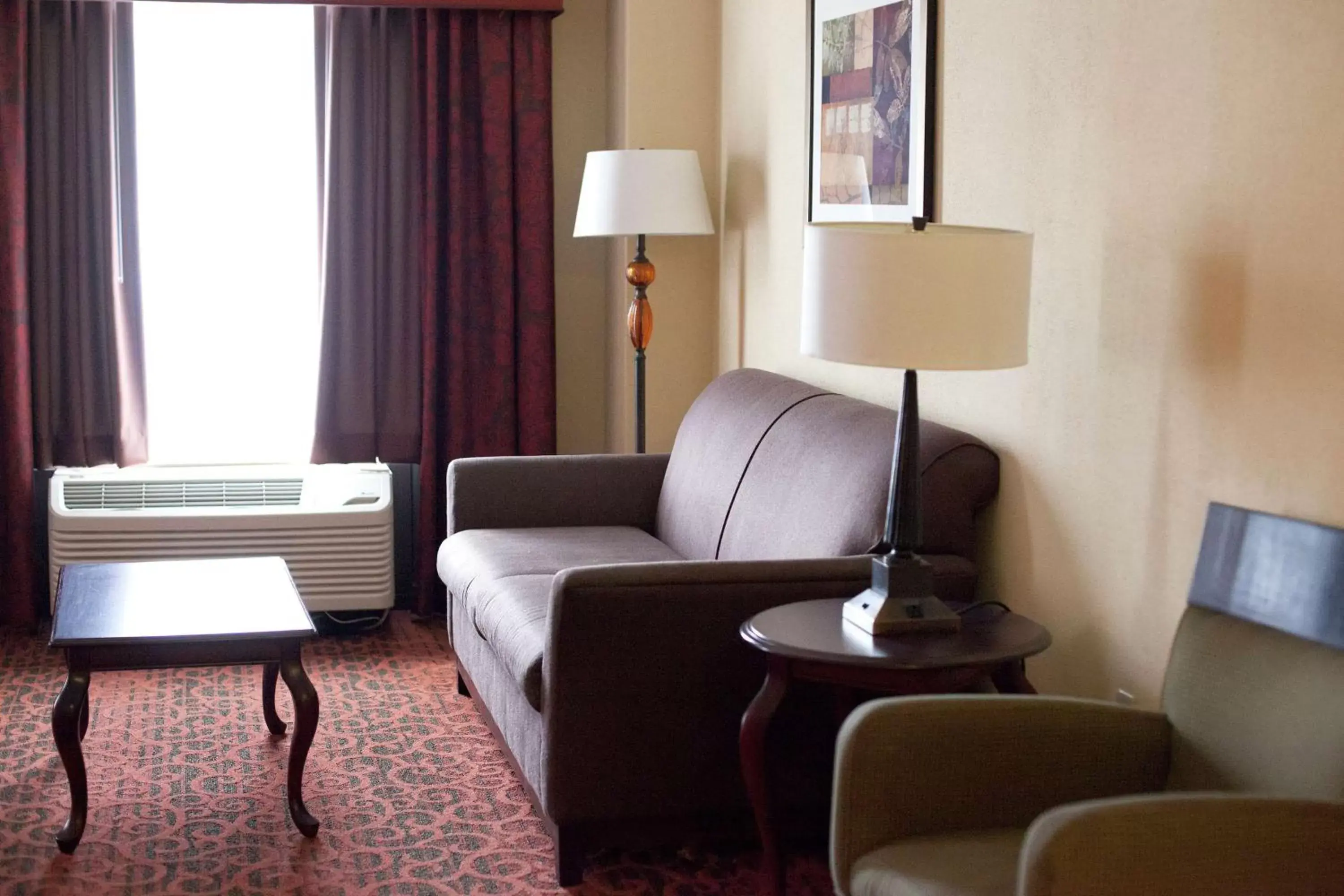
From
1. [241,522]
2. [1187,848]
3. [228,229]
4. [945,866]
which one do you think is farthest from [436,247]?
[1187,848]

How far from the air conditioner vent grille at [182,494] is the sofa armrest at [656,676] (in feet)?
7.59

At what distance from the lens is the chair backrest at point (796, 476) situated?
9.96 ft

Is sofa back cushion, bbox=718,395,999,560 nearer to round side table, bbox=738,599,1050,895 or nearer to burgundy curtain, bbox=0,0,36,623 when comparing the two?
round side table, bbox=738,599,1050,895

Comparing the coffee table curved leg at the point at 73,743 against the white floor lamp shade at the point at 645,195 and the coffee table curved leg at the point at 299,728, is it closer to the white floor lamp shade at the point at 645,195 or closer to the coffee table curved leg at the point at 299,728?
the coffee table curved leg at the point at 299,728

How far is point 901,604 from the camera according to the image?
260 cm

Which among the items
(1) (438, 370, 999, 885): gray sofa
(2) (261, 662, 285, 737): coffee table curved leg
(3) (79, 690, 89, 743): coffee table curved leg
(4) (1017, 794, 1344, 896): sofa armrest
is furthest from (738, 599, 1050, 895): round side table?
(3) (79, 690, 89, 743): coffee table curved leg

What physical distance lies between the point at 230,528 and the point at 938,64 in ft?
8.92

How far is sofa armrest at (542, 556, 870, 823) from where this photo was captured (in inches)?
110

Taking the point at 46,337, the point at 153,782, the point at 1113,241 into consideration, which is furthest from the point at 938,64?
the point at 46,337

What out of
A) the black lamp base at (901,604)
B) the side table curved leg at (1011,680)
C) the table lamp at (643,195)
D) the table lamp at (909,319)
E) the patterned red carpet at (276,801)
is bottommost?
the patterned red carpet at (276,801)

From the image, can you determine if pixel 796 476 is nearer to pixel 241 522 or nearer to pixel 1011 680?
pixel 1011 680

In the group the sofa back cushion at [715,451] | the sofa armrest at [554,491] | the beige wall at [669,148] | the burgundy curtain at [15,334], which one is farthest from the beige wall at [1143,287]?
the burgundy curtain at [15,334]

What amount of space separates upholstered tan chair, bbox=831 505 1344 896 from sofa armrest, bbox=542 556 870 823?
66cm

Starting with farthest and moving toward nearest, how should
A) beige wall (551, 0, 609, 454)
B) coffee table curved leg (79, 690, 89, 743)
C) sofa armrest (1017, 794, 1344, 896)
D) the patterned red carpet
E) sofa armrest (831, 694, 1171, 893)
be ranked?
beige wall (551, 0, 609, 454) → coffee table curved leg (79, 690, 89, 743) → the patterned red carpet → sofa armrest (831, 694, 1171, 893) → sofa armrest (1017, 794, 1344, 896)
